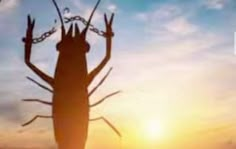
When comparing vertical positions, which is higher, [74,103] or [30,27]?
[30,27]

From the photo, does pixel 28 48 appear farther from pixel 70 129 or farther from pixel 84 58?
pixel 70 129

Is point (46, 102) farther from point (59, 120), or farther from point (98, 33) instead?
A: point (98, 33)

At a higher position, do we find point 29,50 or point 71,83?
point 29,50

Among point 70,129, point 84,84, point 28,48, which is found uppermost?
point 28,48

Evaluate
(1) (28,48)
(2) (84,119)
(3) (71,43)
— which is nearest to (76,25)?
Result: (3) (71,43)

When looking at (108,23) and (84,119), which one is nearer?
(84,119)

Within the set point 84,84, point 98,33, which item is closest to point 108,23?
point 98,33
